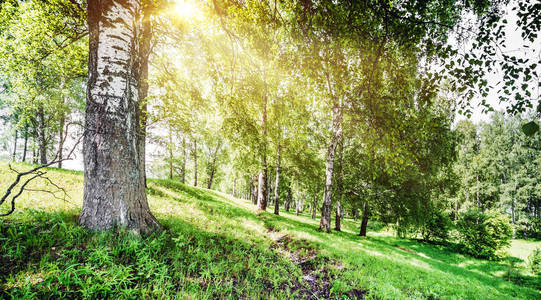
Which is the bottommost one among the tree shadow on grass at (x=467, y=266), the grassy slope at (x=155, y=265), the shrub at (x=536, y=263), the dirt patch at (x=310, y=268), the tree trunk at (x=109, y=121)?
the tree shadow on grass at (x=467, y=266)

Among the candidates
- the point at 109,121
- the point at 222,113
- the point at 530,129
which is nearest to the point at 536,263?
the point at 530,129

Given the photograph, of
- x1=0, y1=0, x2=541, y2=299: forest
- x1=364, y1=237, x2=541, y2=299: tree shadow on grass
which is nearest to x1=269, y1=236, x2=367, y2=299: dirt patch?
x1=0, y1=0, x2=541, y2=299: forest

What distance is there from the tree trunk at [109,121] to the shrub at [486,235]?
2472cm

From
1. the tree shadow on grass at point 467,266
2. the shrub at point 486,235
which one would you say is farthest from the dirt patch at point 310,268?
the shrub at point 486,235

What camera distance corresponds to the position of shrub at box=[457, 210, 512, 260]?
15.2 metres

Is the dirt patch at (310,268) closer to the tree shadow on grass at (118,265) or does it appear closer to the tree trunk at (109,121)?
the tree shadow on grass at (118,265)

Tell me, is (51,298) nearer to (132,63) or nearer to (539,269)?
(132,63)

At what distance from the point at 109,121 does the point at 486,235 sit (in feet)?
84.2

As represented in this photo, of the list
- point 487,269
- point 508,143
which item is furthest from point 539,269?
point 508,143

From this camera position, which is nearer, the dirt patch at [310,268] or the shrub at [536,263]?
the dirt patch at [310,268]

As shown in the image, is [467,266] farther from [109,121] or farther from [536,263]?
[109,121]

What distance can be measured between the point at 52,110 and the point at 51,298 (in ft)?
76.5

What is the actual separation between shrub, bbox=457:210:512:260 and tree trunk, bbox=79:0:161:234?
81.1 feet

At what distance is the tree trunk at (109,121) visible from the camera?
310cm
